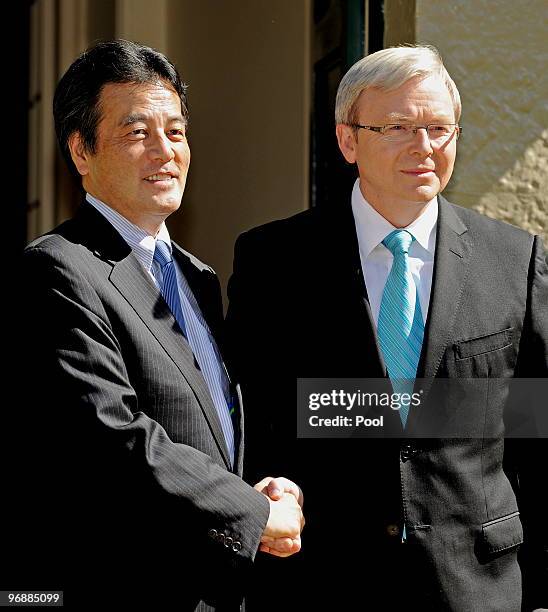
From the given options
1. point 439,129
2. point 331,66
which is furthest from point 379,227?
point 331,66

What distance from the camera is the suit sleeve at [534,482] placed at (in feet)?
8.20

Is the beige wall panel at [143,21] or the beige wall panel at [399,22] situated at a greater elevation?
the beige wall panel at [143,21]

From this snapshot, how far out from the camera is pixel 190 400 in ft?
7.11

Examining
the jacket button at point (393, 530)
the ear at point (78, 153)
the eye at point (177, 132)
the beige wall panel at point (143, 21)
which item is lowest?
the jacket button at point (393, 530)

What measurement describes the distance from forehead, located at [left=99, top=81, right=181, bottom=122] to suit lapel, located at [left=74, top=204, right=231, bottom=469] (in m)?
0.24

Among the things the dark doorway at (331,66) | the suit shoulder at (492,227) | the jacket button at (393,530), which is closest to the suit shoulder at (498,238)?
the suit shoulder at (492,227)

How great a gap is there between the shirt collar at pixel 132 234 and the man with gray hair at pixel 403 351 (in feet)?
1.20

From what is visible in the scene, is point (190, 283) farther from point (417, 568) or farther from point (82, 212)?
point (417, 568)

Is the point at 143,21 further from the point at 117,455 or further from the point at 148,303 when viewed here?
the point at 117,455

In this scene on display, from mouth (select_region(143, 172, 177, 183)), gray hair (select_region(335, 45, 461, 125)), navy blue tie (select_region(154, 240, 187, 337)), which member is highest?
gray hair (select_region(335, 45, 461, 125))

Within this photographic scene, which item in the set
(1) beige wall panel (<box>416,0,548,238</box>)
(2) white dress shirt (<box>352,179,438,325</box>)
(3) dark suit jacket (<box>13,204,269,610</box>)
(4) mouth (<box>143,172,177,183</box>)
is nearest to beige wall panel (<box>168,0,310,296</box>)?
(1) beige wall panel (<box>416,0,548,238</box>)

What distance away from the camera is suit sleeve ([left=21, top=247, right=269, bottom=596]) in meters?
2.02

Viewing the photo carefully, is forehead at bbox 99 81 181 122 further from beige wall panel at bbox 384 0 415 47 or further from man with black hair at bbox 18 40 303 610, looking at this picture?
beige wall panel at bbox 384 0 415 47

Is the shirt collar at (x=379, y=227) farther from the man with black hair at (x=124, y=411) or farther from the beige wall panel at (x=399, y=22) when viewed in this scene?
the beige wall panel at (x=399, y=22)
